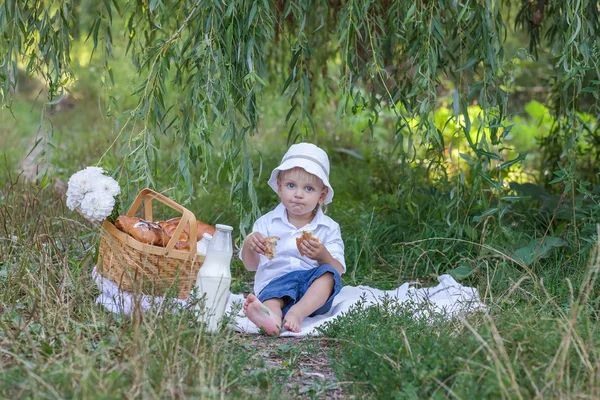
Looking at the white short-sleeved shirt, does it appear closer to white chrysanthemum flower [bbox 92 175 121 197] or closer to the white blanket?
the white blanket

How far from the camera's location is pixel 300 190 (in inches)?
143

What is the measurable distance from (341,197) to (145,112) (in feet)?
7.62

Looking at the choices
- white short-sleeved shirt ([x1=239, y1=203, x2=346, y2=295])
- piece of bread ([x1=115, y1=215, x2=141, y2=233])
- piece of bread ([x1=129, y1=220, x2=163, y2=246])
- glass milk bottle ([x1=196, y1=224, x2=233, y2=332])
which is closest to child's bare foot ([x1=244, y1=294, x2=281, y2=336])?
glass milk bottle ([x1=196, y1=224, x2=233, y2=332])

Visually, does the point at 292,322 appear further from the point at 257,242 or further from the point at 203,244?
the point at 203,244

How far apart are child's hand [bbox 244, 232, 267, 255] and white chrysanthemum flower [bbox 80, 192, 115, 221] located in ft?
2.04

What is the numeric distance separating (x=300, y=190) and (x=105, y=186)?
865mm

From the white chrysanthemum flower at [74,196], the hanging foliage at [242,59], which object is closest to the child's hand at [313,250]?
the hanging foliage at [242,59]

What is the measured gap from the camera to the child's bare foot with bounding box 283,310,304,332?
11.1 ft

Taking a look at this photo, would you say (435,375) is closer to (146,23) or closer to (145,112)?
(145,112)

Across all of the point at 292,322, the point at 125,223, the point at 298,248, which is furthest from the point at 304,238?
the point at 125,223

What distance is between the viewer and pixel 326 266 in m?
3.60

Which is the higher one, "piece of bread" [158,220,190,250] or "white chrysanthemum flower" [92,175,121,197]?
"white chrysanthemum flower" [92,175,121,197]

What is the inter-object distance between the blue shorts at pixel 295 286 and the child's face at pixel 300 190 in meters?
0.28

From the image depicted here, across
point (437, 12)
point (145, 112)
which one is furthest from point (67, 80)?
point (437, 12)
